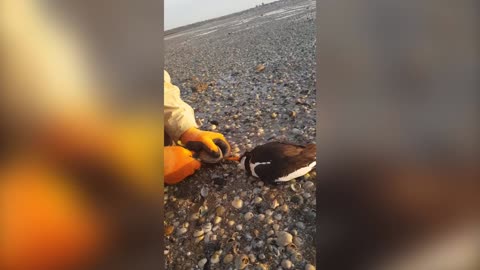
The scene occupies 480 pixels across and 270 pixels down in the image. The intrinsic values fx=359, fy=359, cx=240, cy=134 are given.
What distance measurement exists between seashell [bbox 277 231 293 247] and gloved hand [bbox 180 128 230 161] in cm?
26

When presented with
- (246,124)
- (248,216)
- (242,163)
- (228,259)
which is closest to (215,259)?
(228,259)

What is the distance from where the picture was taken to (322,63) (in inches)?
36.6

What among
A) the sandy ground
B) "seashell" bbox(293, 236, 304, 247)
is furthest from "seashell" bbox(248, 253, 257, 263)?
"seashell" bbox(293, 236, 304, 247)

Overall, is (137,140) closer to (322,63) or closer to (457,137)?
(322,63)

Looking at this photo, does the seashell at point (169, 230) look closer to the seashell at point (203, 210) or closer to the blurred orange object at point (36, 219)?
the seashell at point (203, 210)

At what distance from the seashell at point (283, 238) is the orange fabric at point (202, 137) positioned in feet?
0.85

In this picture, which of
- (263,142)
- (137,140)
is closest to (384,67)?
(263,142)

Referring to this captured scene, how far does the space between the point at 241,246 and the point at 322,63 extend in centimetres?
51

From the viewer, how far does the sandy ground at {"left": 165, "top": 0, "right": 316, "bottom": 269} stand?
91 cm

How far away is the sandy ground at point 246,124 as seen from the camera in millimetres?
912

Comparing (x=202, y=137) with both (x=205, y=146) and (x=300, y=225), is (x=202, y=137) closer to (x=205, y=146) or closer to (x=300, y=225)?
(x=205, y=146)

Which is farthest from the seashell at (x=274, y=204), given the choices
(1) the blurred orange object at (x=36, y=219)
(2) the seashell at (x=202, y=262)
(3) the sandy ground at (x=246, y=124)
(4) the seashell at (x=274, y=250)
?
(1) the blurred orange object at (x=36, y=219)

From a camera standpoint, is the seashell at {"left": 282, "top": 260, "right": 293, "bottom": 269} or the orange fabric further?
the orange fabric

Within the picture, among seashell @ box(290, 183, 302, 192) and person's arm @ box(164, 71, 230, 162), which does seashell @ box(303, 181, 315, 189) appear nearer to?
seashell @ box(290, 183, 302, 192)
